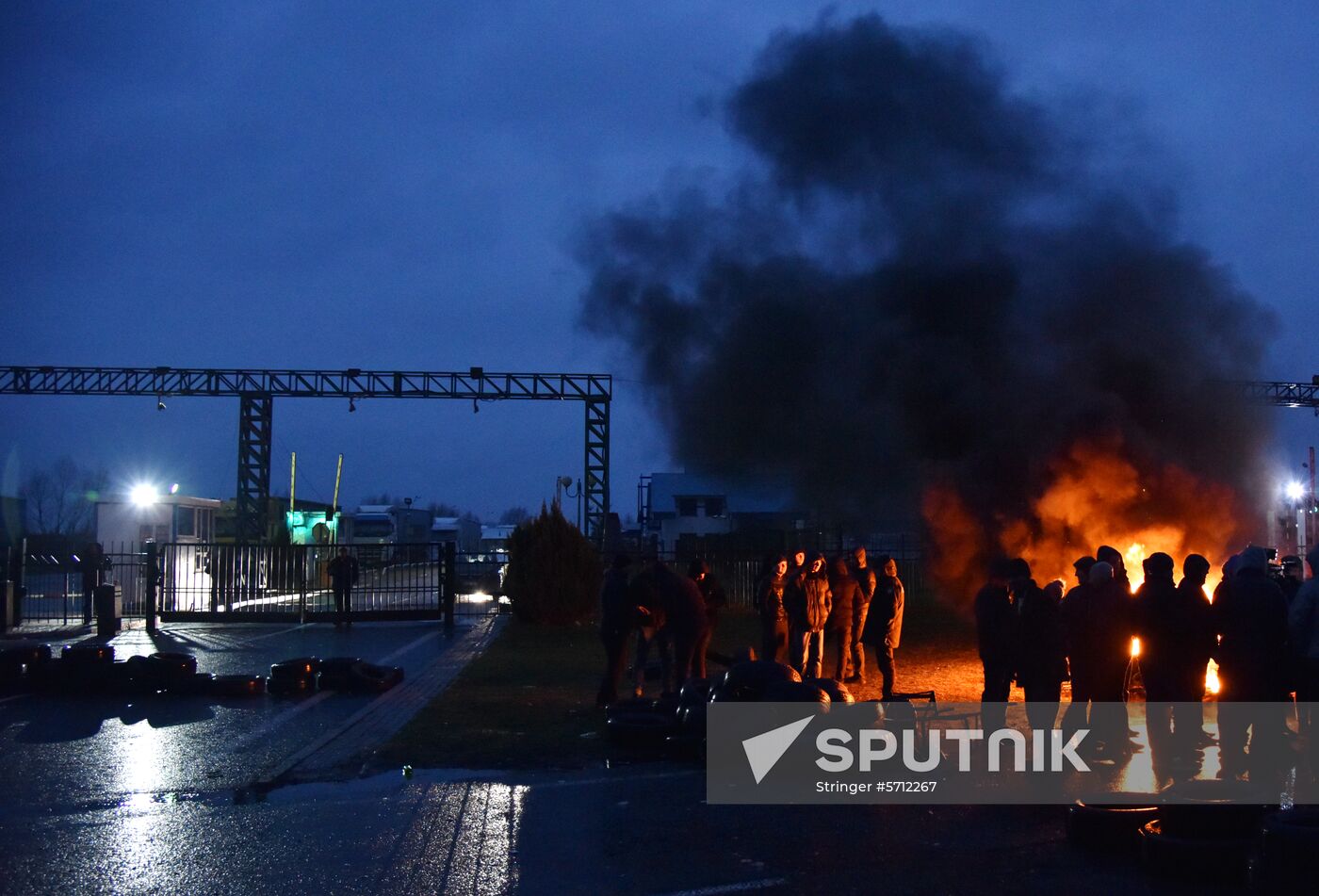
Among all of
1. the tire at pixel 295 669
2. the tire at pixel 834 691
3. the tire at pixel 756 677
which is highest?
the tire at pixel 756 677

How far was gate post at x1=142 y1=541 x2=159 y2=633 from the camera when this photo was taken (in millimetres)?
21562

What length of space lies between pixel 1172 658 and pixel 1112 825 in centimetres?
256

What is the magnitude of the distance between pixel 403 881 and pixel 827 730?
356 cm

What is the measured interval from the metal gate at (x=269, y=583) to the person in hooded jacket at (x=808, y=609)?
11.0 m

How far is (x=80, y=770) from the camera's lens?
8.48 metres

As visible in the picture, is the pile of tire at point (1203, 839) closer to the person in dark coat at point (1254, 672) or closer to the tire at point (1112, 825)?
the tire at point (1112, 825)

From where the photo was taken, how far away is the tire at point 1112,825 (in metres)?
5.97

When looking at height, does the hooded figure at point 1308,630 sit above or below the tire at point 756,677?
above

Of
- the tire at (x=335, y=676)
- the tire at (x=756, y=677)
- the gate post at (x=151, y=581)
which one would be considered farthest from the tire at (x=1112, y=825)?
the gate post at (x=151, y=581)

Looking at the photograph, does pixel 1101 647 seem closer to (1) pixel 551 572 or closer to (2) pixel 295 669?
A: (2) pixel 295 669

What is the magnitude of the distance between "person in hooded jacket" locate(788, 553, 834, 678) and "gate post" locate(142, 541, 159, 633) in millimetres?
14117

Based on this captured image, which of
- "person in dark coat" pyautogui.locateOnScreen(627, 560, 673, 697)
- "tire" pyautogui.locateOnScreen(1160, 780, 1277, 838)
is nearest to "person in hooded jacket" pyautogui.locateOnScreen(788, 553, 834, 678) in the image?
"person in dark coat" pyautogui.locateOnScreen(627, 560, 673, 697)

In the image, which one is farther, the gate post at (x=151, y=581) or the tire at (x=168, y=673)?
the gate post at (x=151, y=581)

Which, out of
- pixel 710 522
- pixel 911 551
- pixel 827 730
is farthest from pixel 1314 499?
pixel 710 522
